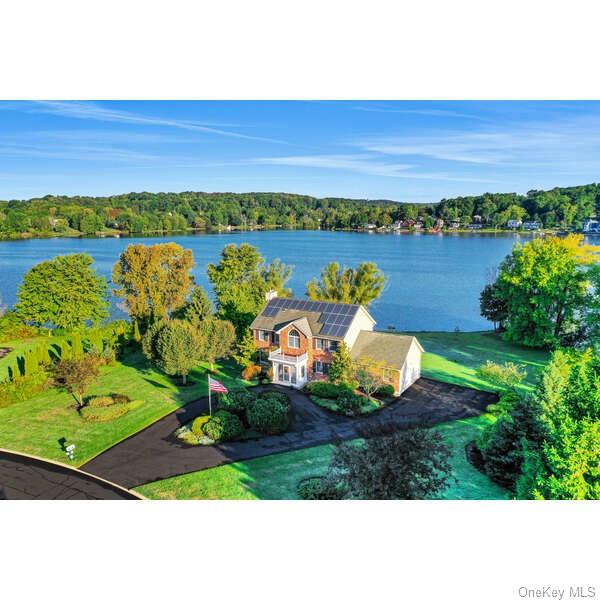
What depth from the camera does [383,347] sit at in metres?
17.2

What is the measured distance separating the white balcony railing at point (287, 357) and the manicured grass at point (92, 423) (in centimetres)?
191

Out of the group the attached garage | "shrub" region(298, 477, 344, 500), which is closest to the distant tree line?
the attached garage

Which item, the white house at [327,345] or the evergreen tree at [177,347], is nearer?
the evergreen tree at [177,347]

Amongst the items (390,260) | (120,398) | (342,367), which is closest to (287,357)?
(342,367)

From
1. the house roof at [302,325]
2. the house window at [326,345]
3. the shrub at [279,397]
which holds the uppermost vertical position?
the house roof at [302,325]

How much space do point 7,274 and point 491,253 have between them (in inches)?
1760

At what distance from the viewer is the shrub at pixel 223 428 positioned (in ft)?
42.3

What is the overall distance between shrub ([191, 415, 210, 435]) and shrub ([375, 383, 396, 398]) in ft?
21.9

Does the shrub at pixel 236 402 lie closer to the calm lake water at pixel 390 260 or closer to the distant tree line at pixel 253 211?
the distant tree line at pixel 253 211

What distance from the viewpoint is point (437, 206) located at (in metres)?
45.9

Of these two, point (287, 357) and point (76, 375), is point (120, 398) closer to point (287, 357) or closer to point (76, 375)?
point (76, 375)

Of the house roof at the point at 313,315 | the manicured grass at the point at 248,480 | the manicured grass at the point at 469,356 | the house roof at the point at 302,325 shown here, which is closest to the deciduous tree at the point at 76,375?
the manicured grass at the point at 248,480
